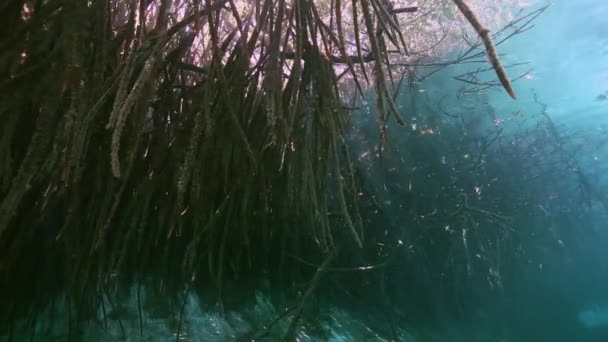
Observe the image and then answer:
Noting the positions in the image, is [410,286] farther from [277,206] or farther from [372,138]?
[277,206]

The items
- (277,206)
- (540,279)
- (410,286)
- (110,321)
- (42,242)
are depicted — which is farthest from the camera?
(540,279)

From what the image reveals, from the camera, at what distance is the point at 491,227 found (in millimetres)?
8195

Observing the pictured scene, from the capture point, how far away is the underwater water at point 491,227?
4113 millimetres

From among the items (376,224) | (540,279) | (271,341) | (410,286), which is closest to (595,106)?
(540,279)

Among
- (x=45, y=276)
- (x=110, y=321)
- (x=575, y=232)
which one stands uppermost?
(x=45, y=276)

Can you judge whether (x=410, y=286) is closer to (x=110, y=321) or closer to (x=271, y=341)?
(x=271, y=341)

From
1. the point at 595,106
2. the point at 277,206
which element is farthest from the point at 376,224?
the point at 595,106

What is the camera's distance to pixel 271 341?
4.30m

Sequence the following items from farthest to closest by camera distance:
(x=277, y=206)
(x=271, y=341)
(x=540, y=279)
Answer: (x=540, y=279) → (x=271, y=341) → (x=277, y=206)

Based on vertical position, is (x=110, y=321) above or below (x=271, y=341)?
above

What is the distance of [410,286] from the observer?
7.42 metres

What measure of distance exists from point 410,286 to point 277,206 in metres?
4.84

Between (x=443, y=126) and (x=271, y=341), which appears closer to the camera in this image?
(x=271, y=341)

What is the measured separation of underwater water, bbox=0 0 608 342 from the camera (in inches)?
162
